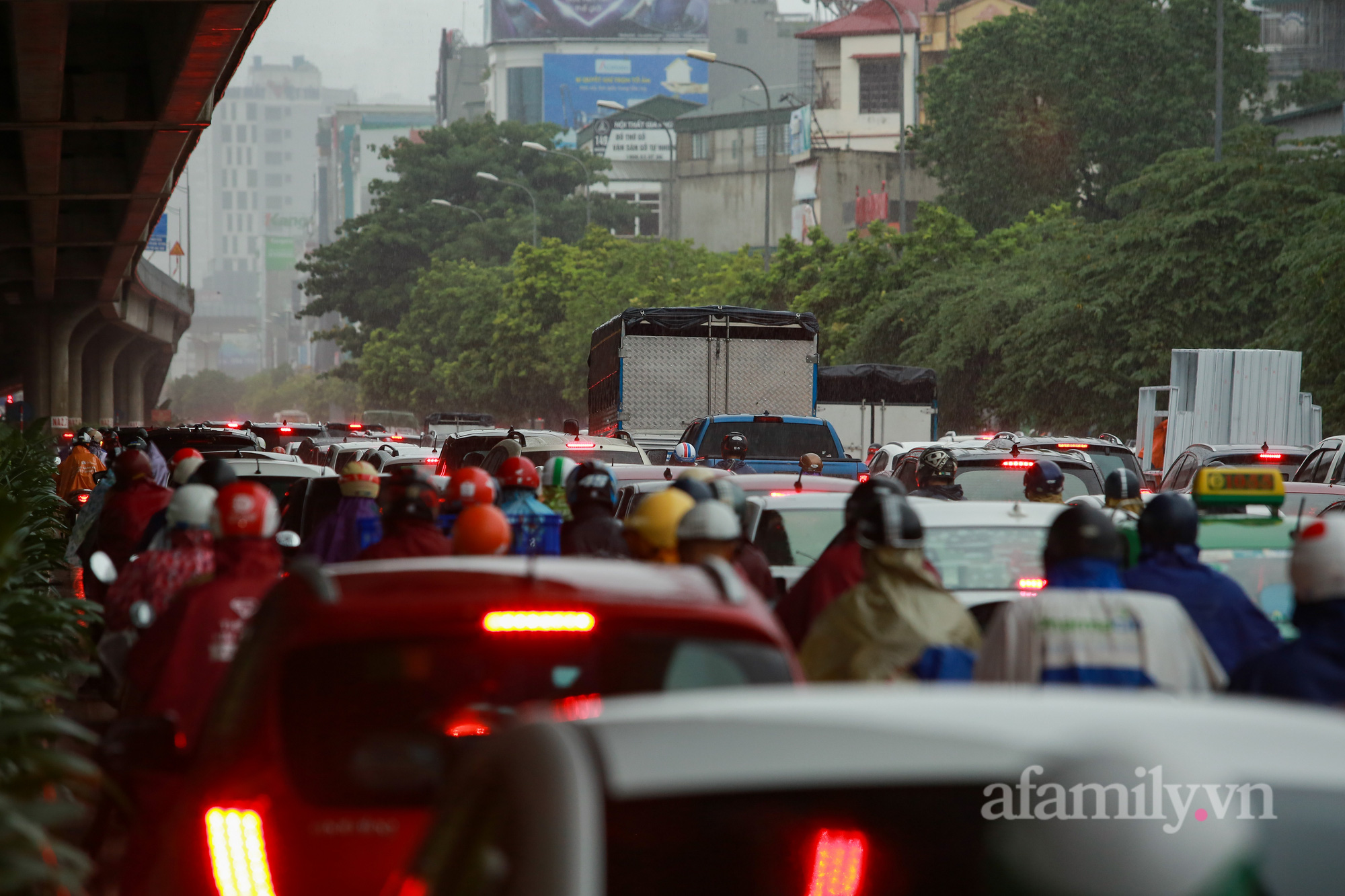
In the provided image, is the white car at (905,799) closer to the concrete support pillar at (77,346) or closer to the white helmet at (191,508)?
the white helmet at (191,508)

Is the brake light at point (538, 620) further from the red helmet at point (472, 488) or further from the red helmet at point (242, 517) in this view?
the red helmet at point (472, 488)

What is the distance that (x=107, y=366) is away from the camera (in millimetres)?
68812

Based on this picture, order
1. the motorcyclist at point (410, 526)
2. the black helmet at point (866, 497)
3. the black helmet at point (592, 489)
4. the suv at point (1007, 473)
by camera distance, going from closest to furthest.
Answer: the black helmet at point (866, 497) < the motorcyclist at point (410, 526) < the black helmet at point (592, 489) < the suv at point (1007, 473)

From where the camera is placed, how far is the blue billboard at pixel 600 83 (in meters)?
156

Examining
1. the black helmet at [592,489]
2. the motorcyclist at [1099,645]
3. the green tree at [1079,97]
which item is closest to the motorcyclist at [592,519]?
the black helmet at [592,489]

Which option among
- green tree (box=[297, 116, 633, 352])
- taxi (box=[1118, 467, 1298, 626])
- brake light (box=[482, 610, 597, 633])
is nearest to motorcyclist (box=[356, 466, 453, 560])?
taxi (box=[1118, 467, 1298, 626])

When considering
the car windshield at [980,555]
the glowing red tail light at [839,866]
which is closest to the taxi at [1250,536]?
the car windshield at [980,555]

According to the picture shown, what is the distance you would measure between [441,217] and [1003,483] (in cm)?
8756

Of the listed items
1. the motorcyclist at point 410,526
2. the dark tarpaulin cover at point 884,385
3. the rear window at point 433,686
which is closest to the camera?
the rear window at point 433,686

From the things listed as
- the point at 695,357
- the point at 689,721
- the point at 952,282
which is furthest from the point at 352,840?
the point at 952,282

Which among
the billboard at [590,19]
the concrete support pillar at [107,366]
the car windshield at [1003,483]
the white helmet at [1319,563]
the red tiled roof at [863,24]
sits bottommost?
the concrete support pillar at [107,366]

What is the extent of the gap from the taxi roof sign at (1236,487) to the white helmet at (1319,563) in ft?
10.8

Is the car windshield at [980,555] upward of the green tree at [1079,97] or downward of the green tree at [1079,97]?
downward

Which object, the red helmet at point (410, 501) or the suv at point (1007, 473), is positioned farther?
the suv at point (1007, 473)
